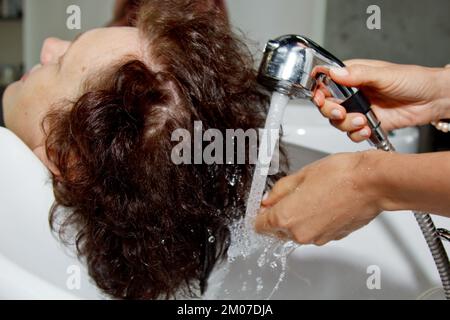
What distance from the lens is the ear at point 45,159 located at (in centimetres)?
98

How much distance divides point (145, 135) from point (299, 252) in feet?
1.58

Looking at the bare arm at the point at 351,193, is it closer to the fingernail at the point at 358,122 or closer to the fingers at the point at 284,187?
the fingers at the point at 284,187

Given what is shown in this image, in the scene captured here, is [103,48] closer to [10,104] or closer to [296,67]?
[10,104]

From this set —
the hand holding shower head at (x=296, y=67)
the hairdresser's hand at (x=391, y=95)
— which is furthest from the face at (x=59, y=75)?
the hairdresser's hand at (x=391, y=95)

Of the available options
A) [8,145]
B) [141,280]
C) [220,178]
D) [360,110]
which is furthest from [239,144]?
[8,145]

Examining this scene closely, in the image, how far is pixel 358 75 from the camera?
35.0 inches

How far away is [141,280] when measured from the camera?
1002 mm

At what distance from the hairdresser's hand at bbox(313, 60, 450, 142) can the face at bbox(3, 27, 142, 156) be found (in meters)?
0.36

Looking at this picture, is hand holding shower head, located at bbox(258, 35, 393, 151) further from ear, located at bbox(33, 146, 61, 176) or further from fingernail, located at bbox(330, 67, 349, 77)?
ear, located at bbox(33, 146, 61, 176)

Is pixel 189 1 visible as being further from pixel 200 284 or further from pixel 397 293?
pixel 397 293

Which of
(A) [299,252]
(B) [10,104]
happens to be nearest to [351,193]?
(A) [299,252]

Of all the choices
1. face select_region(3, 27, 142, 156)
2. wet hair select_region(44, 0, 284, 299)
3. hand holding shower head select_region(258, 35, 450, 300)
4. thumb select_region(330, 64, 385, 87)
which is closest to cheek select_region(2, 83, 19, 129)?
face select_region(3, 27, 142, 156)

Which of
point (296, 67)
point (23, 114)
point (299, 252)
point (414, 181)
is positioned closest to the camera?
point (414, 181)

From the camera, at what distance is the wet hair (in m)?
0.87
